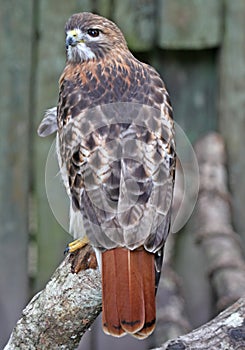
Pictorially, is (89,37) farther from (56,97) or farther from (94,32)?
(56,97)

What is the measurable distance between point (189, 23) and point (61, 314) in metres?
2.49

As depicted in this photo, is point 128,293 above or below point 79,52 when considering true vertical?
below

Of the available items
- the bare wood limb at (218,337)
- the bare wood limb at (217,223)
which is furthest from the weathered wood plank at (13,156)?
the bare wood limb at (218,337)

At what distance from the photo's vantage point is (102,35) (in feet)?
15.1

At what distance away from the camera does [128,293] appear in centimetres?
351

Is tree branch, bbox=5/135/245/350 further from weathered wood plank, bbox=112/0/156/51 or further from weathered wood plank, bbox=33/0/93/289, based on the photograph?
weathered wood plank, bbox=112/0/156/51

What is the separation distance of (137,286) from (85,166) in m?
0.58

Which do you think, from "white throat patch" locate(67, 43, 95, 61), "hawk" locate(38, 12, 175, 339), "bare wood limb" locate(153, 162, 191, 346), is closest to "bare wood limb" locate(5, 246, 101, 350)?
"hawk" locate(38, 12, 175, 339)

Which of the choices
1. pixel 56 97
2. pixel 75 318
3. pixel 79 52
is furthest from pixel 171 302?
pixel 75 318

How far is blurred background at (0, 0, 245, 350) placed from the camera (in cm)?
566

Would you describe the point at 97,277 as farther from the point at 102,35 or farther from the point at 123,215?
the point at 102,35

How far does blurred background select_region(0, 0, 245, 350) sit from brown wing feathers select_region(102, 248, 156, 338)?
216 cm

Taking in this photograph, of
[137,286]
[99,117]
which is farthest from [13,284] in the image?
[137,286]

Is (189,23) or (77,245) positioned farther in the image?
(189,23)
